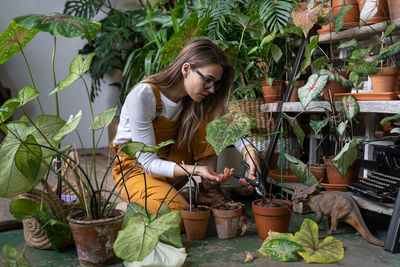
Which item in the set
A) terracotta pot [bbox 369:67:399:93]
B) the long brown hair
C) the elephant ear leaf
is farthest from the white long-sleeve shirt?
terracotta pot [bbox 369:67:399:93]

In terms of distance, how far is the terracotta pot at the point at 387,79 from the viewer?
163cm

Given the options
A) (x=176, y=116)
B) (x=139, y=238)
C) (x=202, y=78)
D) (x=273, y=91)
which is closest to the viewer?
(x=139, y=238)

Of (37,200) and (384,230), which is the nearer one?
(37,200)

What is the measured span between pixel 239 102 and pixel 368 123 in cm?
81

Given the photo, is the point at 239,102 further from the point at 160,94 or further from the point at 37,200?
the point at 37,200

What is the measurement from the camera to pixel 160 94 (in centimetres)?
189

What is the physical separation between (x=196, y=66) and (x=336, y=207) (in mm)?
922

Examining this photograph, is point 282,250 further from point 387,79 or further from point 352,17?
point 352,17

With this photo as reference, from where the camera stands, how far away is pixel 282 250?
1400 mm

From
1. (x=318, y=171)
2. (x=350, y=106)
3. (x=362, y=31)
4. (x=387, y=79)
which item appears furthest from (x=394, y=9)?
(x=318, y=171)

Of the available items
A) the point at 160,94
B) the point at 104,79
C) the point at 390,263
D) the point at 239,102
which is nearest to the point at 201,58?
the point at 160,94

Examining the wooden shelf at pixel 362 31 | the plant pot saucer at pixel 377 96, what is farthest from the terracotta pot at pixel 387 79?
the wooden shelf at pixel 362 31

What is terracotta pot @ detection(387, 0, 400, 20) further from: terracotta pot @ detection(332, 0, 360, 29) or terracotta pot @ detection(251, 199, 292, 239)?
terracotta pot @ detection(251, 199, 292, 239)

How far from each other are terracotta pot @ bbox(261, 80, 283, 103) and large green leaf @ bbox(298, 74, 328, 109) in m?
0.55
